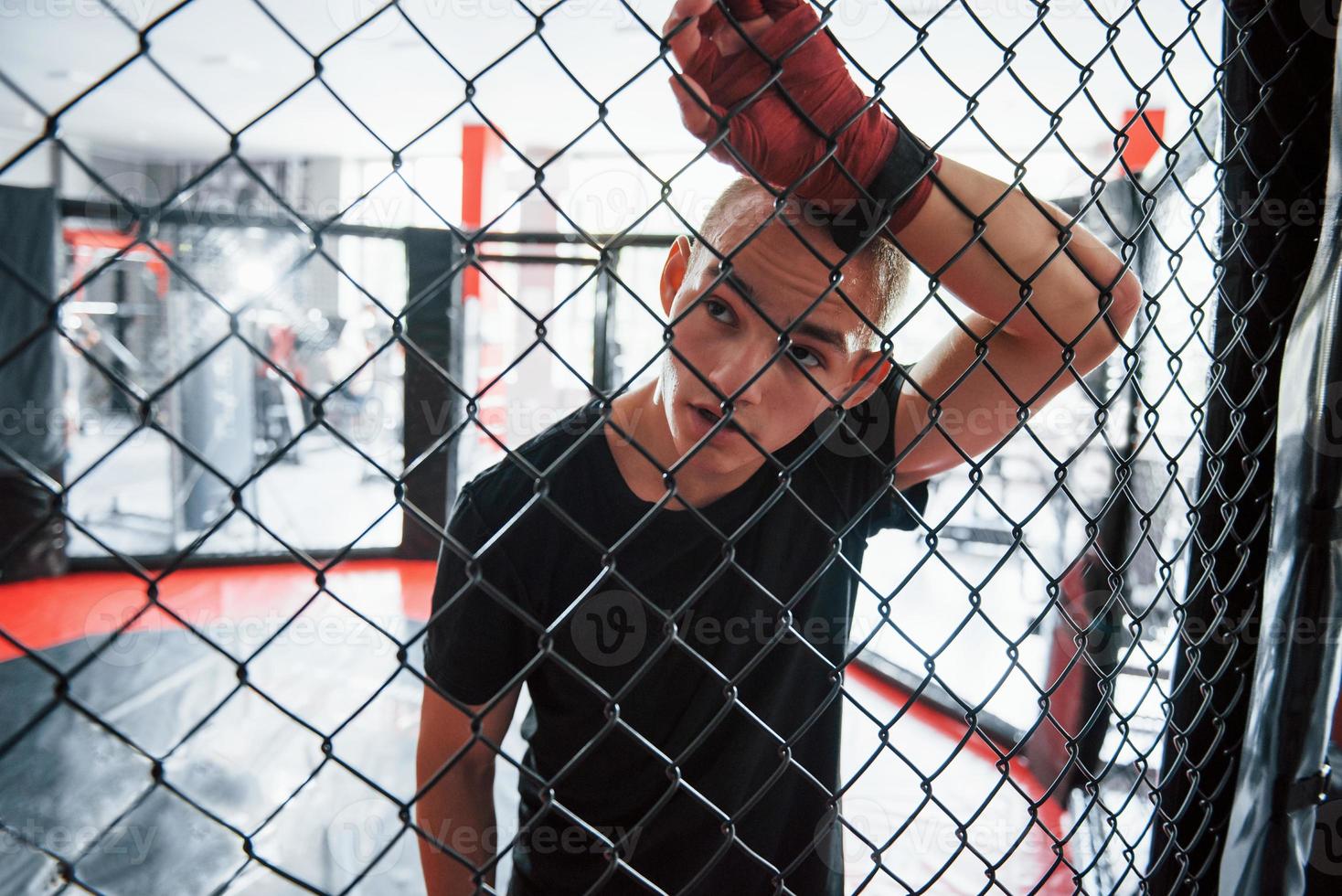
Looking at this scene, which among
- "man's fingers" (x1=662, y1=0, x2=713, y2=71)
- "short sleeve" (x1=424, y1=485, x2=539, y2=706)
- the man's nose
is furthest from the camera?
"short sleeve" (x1=424, y1=485, x2=539, y2=706)

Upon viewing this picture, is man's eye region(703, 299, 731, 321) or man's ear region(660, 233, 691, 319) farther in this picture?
man's ear region(660, 233, 691, 319)

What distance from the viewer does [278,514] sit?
5559mm

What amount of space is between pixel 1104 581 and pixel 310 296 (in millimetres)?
9895

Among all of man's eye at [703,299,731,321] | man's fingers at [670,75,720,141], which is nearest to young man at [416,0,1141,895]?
man's eye at [703,299,731,321]

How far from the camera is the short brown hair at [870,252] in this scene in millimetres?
881

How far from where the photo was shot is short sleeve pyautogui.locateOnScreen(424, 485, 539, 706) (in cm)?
92

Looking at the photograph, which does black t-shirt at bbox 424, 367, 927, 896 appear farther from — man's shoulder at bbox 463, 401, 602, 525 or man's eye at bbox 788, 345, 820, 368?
man's eye at bbox 788, 345, 820, 368

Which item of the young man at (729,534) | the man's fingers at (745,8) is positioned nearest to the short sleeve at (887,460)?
the young man at (729,534)

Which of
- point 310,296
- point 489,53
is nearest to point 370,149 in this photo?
point 310,296

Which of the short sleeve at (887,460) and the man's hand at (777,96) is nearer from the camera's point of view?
the man's hand at (777,96)

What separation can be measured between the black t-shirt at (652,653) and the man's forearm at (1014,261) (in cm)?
25

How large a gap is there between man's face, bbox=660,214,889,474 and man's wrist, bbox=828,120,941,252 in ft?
0.25

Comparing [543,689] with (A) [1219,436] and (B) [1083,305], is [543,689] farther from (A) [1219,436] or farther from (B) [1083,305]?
(A) [1219,436]

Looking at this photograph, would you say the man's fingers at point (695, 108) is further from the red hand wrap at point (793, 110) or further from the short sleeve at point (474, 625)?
the short sleeve at point (474, 625)
